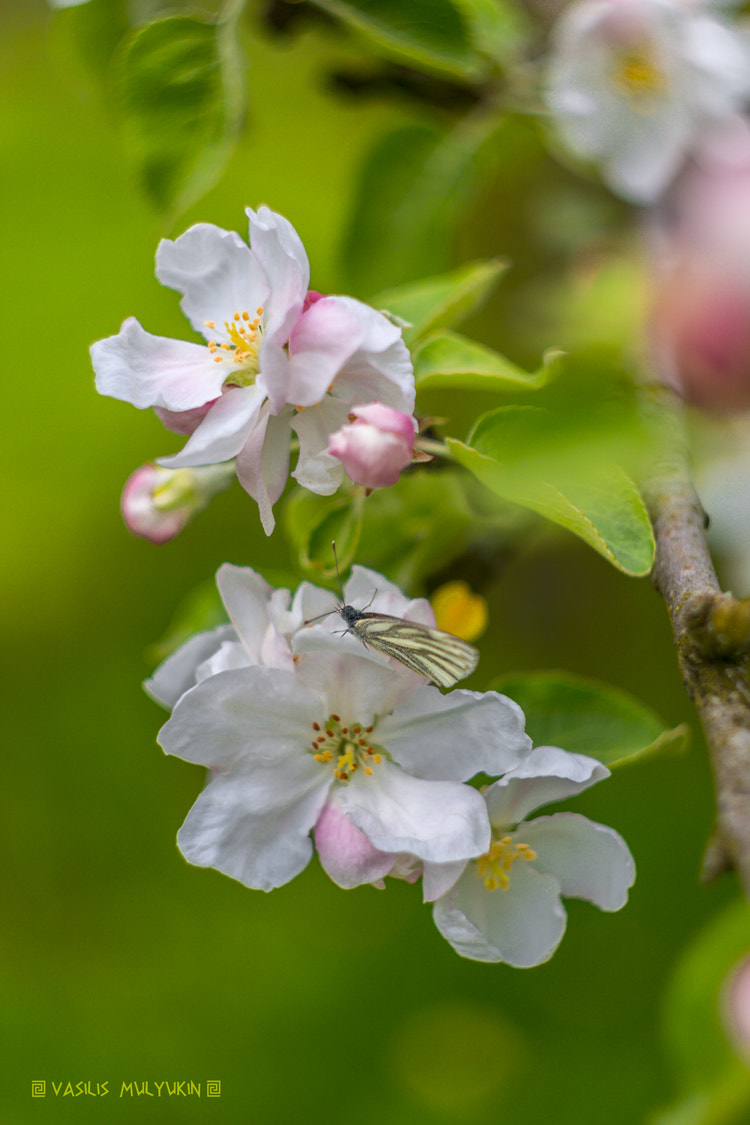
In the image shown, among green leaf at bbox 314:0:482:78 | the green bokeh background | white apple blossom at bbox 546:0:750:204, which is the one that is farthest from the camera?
the green bokeh background

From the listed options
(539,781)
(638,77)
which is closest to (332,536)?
(539,781)

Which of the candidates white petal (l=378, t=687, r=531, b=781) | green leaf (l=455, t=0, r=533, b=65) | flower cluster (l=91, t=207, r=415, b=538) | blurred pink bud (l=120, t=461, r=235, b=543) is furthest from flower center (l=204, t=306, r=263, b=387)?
green leaf (l=455, t=0, r=533, b=65)

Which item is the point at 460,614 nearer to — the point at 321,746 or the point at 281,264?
the point at 321,746

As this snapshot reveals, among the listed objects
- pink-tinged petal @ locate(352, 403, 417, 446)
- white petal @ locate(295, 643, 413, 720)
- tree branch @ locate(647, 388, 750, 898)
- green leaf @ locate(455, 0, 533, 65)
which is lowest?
white petal @ locate(295, 643, 413, 720)

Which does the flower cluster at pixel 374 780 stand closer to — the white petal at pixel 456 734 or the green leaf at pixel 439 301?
the white petal at pixel 456 734

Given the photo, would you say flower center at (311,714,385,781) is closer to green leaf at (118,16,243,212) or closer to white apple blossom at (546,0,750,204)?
green leaf at (118,16,243,212)

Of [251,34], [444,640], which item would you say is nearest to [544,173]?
[251,34]

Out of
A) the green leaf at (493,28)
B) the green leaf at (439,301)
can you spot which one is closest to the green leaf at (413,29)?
the green leaf at (493,28)

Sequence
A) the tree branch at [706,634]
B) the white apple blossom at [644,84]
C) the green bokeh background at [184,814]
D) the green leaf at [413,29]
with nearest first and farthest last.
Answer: the tree branch at [706,634], the green leaf at [413,29], the white apple blossom at [644,84], the green bokeh background at [184,814]
